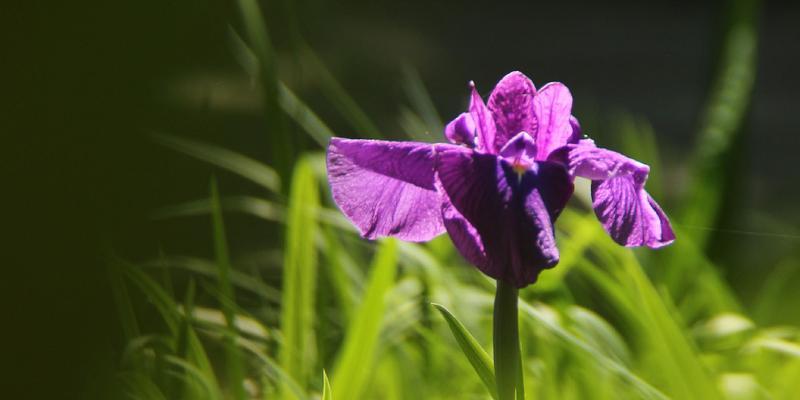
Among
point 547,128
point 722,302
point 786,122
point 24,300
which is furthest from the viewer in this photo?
point 786,122

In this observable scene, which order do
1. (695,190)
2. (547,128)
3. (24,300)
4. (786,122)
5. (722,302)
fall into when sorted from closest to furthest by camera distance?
(547,128), (24,300), (722,302), (695,190), (786,122)

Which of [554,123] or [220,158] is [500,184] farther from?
[220,158]

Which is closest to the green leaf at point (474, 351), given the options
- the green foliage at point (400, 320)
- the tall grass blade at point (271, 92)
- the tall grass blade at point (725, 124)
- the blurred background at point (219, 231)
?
the green foliage at point (400, 320)

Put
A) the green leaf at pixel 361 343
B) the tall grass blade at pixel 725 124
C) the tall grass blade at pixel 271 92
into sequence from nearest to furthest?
the green leaf at pixel 361 343, the tall grass blade at pixel 271 92, the tall grass blade at pixel 725 124

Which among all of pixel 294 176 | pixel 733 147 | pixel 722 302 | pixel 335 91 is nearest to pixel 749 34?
pixel 733 147

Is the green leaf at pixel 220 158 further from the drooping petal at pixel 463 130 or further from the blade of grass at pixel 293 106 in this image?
the drooping petal at pixel 463 130

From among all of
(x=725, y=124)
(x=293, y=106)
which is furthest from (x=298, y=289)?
(x=725, y=124)

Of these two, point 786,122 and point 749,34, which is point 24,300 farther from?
point 786,122
